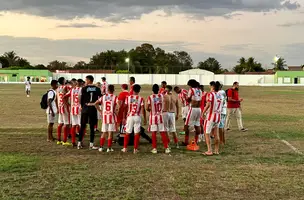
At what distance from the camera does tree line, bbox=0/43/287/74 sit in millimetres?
120438

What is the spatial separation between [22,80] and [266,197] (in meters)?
98.9

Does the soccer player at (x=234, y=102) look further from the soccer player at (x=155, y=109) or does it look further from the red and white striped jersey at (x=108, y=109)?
the red and white striped jersey at (x=108, y=109)

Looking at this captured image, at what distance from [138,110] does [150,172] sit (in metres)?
2.39

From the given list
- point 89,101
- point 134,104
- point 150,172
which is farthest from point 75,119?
point 150,172

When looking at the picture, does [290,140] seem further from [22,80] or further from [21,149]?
[22,80]

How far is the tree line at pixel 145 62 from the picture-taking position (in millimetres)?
120438

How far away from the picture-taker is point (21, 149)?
37.2 ft

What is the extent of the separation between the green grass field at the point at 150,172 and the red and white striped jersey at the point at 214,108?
3.35 feet

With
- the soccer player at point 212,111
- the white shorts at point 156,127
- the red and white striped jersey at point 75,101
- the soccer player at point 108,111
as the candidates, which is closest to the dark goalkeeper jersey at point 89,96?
the soccer player at point 108,111

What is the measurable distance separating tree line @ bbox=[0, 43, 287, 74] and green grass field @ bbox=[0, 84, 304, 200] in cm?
10263

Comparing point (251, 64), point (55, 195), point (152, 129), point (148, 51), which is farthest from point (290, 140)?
point (148, 51)

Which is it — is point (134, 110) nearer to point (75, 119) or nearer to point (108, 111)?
point (108, 111)

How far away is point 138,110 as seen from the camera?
10.7 m

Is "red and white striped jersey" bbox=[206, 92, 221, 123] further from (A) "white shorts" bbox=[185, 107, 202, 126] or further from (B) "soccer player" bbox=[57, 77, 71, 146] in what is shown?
(B) "soccer player" bbox=[57, 77, 71, 146]
